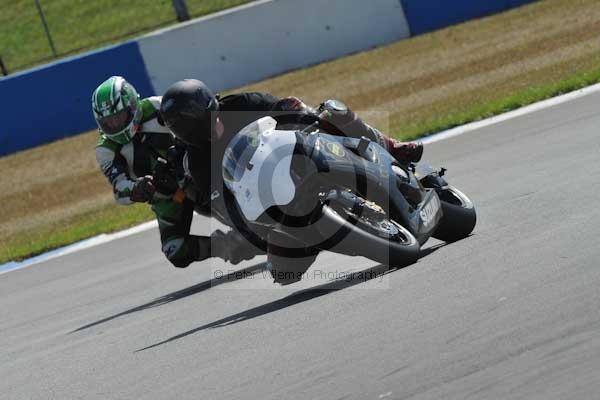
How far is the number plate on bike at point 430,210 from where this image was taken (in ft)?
23.2

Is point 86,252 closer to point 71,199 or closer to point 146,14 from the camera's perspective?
point 71,199

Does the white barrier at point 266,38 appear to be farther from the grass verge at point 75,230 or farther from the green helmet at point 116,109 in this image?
the green helmet at point 116,109

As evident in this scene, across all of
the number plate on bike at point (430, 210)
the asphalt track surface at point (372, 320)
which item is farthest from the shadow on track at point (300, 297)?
the number plate on bike at point (430, 210)

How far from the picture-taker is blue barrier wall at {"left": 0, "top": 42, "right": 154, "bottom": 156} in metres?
20.8

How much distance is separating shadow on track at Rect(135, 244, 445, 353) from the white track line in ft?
18.2

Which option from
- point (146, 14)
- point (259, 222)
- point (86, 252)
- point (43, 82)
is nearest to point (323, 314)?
point (259, 222)

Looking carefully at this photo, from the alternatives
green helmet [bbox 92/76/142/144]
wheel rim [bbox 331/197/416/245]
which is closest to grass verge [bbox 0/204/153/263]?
green helmet [bbox 92/76/142/144]

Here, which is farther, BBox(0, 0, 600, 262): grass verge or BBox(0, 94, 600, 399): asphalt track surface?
BBox(0, 0, 600, 262): grass verge

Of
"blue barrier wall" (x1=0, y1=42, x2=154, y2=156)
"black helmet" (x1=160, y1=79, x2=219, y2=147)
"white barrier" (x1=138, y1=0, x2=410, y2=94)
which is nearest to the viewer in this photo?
"black helmet" (x1=160, y1=79, x2=219, y2=147)

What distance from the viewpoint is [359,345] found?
17.3 feet

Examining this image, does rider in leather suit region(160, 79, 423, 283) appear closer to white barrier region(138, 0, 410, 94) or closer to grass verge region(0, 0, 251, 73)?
white barrier region(138, 0, 410, 94)

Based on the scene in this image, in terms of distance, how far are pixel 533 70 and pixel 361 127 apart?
31.0ft

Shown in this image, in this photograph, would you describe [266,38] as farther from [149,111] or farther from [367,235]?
[367,235]

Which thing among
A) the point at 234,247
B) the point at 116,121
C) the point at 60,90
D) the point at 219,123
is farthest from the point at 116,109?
the point at 60,90
